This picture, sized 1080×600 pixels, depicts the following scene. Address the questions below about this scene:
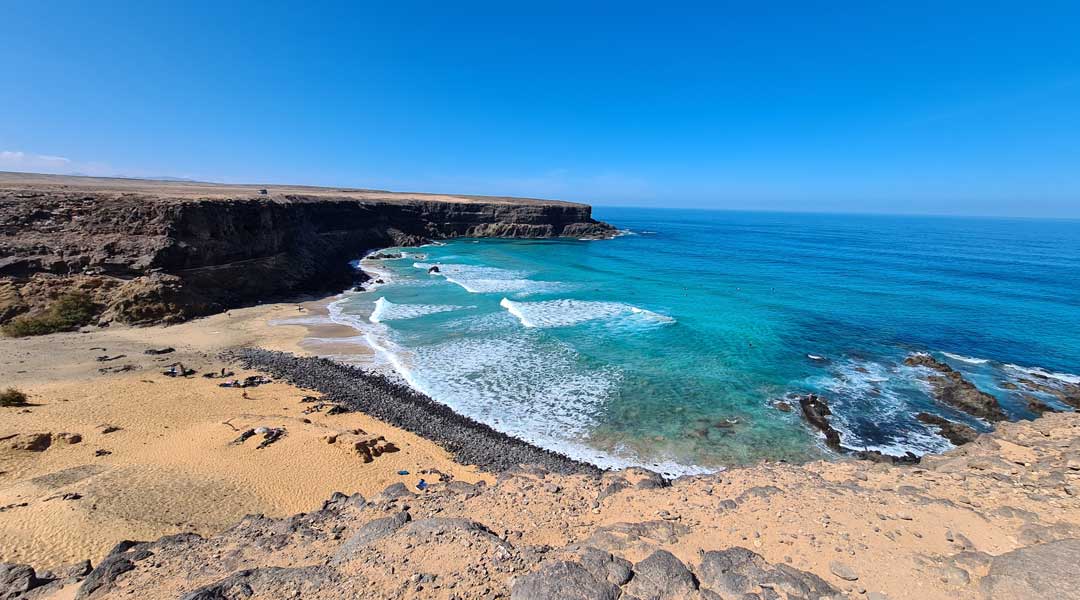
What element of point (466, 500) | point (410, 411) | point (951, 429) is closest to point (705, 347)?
point (951, 429)

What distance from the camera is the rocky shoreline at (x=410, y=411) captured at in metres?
13.0

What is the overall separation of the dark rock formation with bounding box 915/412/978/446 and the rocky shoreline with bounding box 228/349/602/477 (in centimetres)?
1235

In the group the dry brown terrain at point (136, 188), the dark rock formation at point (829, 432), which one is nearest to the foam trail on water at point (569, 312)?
the dark rock formation at point (829, 432)

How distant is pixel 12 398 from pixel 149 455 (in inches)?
255

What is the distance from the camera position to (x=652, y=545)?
6.95 metres

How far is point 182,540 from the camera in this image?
25.6 feet

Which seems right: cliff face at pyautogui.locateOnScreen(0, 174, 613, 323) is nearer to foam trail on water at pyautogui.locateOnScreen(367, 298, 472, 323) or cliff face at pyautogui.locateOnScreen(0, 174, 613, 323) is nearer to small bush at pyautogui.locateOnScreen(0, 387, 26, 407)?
foam trail on water at pyautogui.locateOnScreen(367, 298, 472, 323)

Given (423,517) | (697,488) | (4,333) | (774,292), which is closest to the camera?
(423,517)

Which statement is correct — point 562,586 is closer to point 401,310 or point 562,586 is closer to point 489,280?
point 401,310

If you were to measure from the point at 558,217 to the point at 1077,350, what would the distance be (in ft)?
243

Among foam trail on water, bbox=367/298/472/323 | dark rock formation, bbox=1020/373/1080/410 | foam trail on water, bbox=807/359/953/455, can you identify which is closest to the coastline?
foam trail on water, bbox=807/359/953/455

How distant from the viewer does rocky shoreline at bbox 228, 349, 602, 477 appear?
1301 centimetres

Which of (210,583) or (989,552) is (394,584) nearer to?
(210,583)

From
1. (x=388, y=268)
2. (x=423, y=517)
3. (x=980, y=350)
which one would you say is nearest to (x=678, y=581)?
(x=423, y=517)
